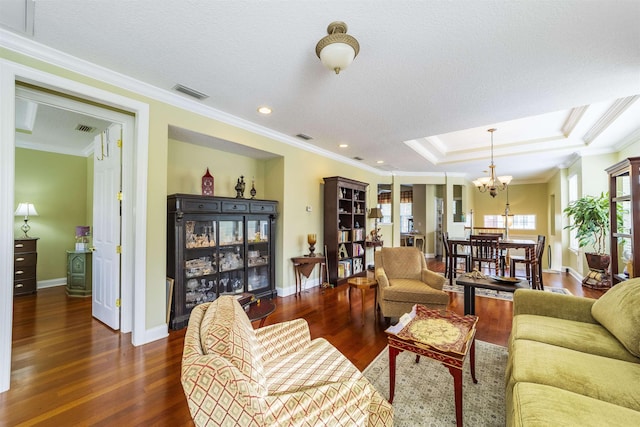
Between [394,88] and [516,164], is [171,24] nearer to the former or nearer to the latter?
[394,88]

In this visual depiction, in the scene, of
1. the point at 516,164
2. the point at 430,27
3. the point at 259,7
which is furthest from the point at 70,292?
the point at 516,164

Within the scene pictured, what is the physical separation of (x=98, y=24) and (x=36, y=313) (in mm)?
3775

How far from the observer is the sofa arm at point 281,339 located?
165cm

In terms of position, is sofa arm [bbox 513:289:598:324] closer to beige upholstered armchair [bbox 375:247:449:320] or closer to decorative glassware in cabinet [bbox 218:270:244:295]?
beige upholstered armchair [bbox 375:247:449:320]

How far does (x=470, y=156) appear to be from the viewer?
625 centimetres

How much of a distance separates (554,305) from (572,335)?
0.47 m

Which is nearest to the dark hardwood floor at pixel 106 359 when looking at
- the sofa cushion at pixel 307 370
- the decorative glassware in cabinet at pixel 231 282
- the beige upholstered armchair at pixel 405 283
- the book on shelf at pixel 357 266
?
the beige upholstered armchair at pixel 405 283

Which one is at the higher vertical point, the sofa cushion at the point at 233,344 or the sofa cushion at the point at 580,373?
the sofa cushion at the point at 233,344

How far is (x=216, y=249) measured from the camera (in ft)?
11.8

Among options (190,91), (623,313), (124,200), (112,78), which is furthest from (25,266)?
(623,313)

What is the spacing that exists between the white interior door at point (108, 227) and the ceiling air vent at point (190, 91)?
2.73ft

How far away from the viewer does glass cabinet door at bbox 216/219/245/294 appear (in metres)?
3.69

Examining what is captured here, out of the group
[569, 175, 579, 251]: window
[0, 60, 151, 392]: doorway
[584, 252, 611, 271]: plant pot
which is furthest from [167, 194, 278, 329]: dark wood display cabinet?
[569, 175, 579, 251]: window

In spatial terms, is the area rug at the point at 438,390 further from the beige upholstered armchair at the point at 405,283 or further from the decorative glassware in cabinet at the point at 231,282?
the decorative glassware in cabinet at the point at 231,282
